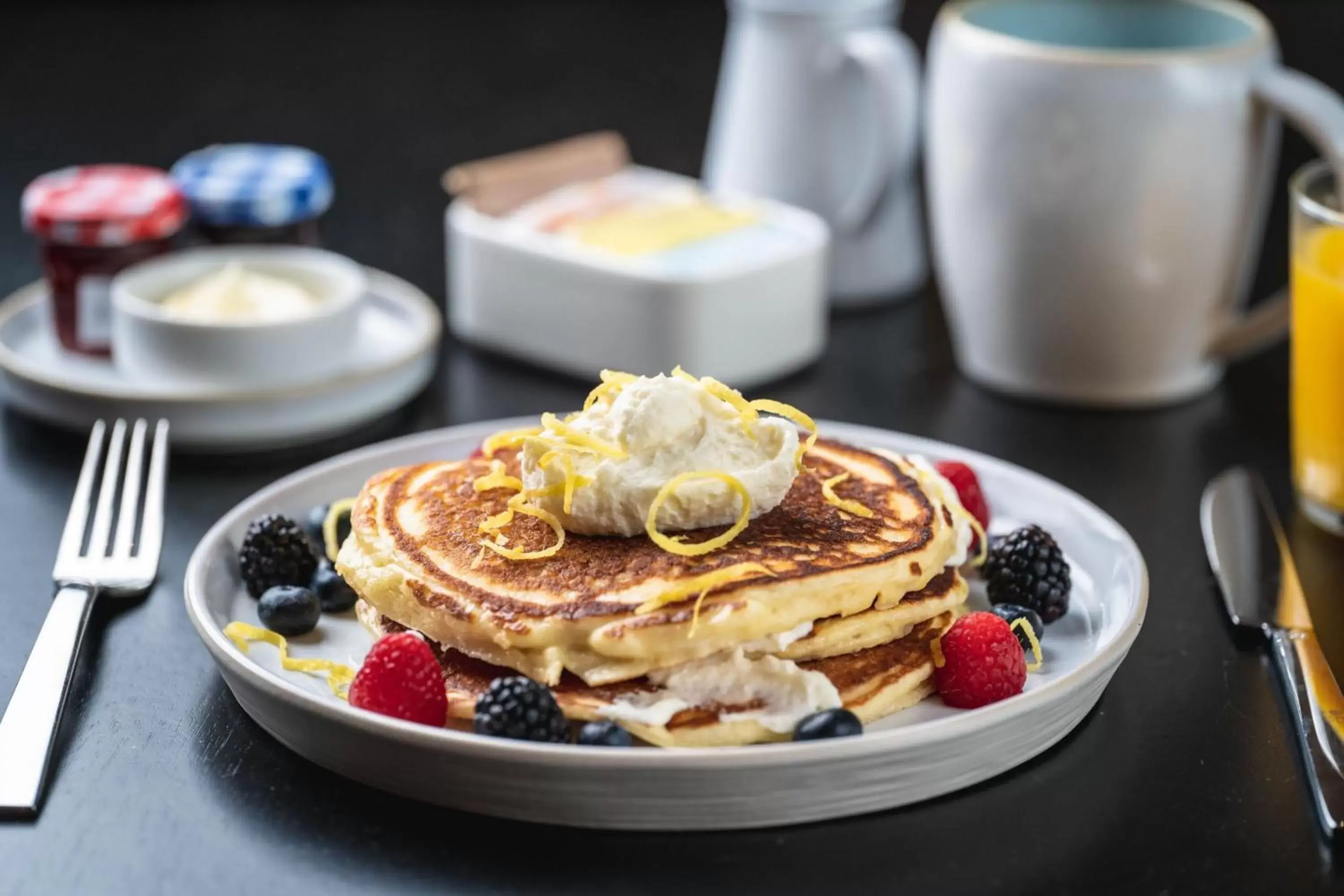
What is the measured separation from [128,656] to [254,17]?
225 centimetres

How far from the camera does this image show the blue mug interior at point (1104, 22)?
2354mm

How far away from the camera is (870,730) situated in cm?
136

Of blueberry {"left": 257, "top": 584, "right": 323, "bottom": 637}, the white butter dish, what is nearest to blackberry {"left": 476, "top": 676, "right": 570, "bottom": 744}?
blueberry {"left": 257, "top": 584, "right": 323, "bottom": 637}

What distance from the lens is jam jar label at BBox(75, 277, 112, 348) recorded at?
7.45 feet

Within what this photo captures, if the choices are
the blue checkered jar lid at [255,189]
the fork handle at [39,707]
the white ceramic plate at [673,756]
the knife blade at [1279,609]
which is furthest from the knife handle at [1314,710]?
the blue checkered jar lid at [255,189]

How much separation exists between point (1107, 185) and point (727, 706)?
43.1 inches

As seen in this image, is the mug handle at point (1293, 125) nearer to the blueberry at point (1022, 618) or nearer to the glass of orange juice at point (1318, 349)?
the glass of orange juice at point (1318, 349)

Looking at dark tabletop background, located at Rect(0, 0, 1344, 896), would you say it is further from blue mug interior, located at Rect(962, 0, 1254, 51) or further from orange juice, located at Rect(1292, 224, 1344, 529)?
blue mug interior, located at Rect(962, 0, 1254, 51)

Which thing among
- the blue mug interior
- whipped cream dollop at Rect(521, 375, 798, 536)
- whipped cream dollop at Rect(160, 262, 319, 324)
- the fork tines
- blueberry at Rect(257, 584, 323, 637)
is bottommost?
the fork tines

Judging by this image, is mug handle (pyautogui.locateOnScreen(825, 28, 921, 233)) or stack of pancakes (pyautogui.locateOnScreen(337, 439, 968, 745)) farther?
mug handle (pyautogui.locateOnScreen(825, 28, 921, 233))

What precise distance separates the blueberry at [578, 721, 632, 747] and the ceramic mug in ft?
3.77

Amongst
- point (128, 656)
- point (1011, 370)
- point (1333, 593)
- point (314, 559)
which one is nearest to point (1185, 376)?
point (1011, 370)

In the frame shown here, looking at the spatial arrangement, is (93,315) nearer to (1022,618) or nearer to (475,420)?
(475,420)

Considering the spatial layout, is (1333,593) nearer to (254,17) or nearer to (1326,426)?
(1326,426)
